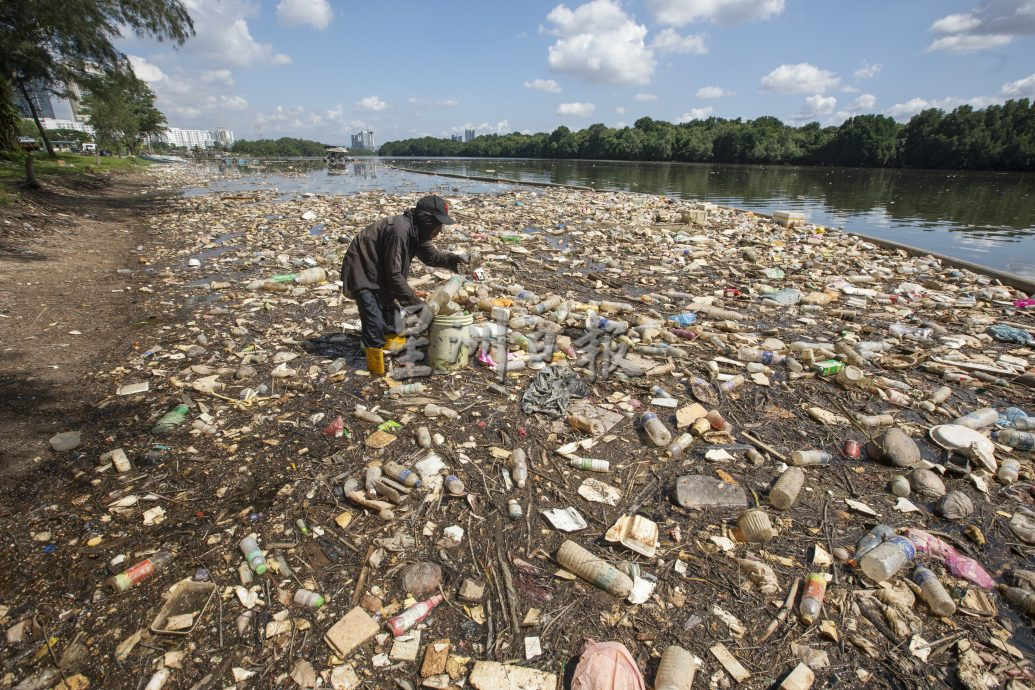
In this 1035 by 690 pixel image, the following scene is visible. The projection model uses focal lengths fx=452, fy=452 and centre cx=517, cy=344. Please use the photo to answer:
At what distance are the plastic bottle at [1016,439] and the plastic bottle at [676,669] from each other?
3.28 meters

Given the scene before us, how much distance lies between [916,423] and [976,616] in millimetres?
1964

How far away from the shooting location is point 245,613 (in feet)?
6.77

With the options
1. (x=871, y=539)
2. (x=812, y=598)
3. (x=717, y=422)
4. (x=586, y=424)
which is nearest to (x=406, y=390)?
(x=586, y=424)

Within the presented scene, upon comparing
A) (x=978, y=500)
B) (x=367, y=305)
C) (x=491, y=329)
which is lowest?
(x=978, y=500)

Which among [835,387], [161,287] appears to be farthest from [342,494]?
[161,287]

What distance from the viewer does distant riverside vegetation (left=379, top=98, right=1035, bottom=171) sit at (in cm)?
4909

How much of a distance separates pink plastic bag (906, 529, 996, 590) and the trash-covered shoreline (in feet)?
0.05

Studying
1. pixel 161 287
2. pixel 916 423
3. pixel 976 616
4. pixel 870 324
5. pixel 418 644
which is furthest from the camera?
pixel 161 287

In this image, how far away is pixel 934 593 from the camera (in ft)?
7.19

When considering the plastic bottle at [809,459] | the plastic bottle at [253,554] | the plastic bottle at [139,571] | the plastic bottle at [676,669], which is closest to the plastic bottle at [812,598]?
the plastic bottle at [676,669]

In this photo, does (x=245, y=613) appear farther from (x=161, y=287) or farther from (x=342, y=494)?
(x=161, y=287)

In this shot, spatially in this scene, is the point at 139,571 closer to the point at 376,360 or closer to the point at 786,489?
the point at 376,360

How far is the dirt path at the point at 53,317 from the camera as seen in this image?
322 cm

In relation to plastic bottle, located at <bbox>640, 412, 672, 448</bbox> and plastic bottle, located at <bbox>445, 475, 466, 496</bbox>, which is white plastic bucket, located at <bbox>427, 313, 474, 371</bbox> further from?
plastic bottle, located at <bbox>640, 412, 672, 448</bbox>
